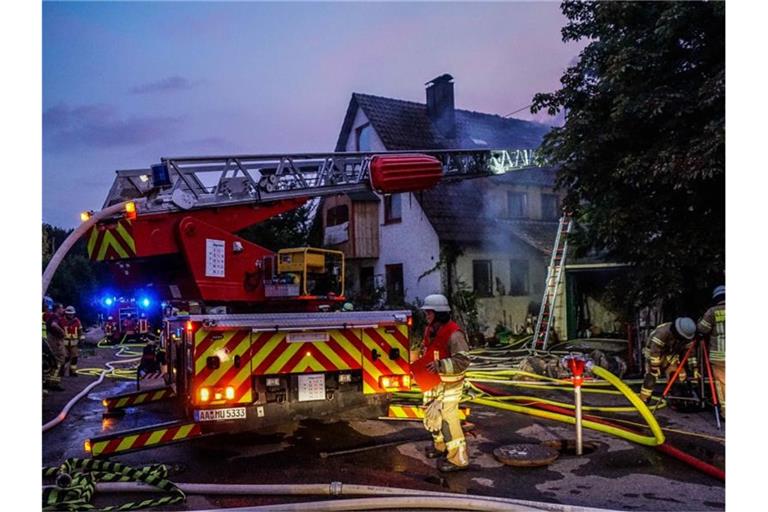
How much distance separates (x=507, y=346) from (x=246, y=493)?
35.3 feet

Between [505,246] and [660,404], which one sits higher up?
[505,246]

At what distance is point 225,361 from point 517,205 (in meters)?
13.6

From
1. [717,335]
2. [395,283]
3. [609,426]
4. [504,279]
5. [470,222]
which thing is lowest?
[609,426]

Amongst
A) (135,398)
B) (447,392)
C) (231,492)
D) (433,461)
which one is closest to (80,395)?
(135,398)

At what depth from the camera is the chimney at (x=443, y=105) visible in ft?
58.7

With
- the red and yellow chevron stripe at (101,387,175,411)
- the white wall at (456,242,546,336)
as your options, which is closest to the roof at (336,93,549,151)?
the white wall at (456,242,546,336)

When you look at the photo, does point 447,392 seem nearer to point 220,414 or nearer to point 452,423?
point 452,423

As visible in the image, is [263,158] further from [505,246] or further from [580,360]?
[505,246]

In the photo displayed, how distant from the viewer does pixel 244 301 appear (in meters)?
6.25

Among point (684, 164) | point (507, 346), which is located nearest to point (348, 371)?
point (684, 164)

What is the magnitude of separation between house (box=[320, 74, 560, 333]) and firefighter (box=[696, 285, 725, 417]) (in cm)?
929

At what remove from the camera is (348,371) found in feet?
18.8

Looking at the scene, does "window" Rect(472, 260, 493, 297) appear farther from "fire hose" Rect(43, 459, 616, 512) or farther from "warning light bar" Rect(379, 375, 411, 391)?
"fire hose" Rect(43, 459, 616, 512)

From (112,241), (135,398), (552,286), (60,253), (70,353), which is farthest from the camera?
(552,286)
